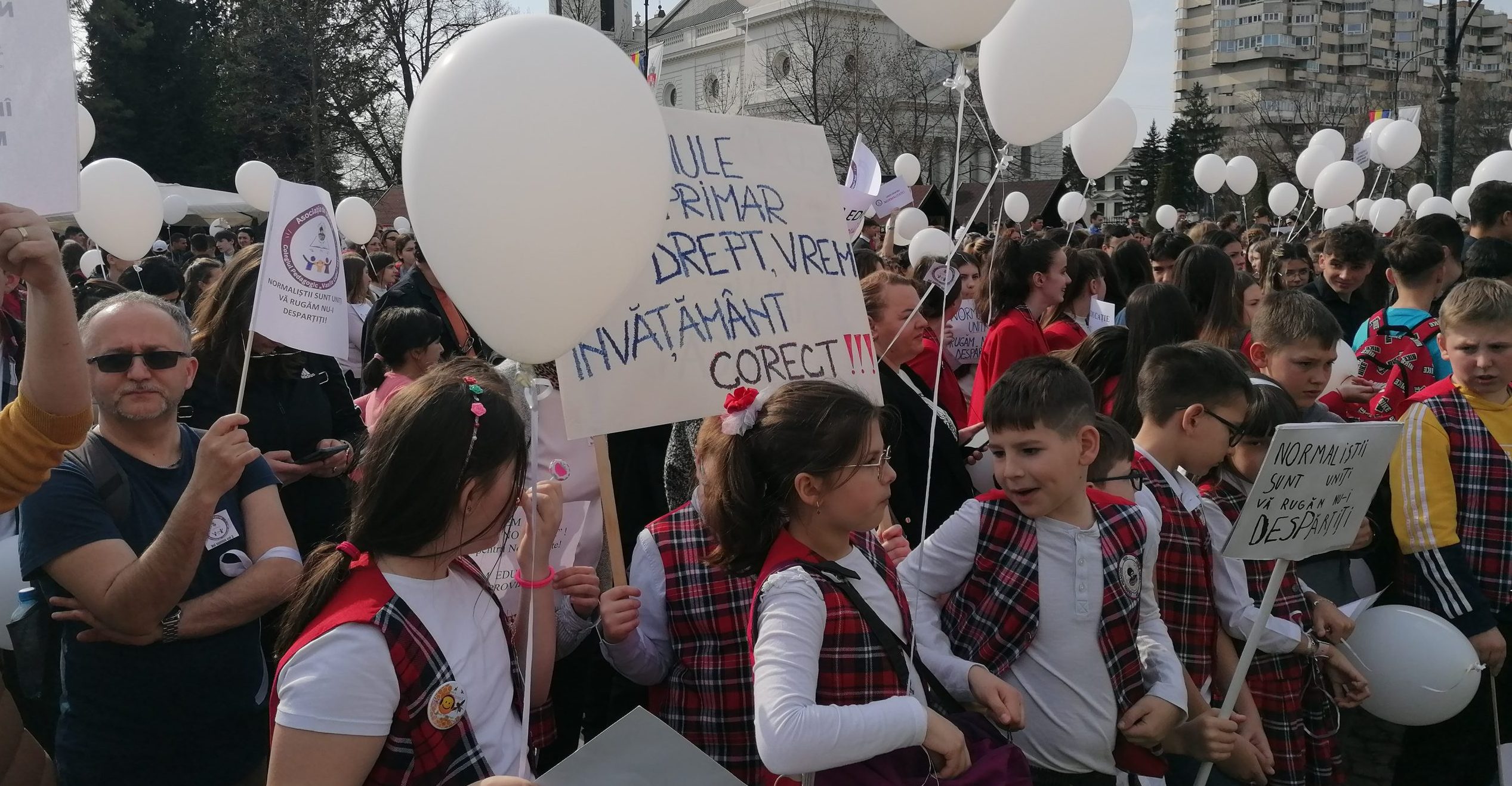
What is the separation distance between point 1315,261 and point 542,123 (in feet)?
23.9

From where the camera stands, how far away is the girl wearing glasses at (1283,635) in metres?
3.02

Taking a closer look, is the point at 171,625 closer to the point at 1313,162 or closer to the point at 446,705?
the point at 446,705

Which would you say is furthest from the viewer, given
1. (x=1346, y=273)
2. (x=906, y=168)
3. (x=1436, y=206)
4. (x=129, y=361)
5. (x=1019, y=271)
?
(x=906, y=168)

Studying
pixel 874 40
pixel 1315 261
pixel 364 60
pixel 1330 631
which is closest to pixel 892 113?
pixel 874 40

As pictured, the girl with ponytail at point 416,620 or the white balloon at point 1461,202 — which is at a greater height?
the white balloon at point 1461,202

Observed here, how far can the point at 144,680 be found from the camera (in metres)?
2.56

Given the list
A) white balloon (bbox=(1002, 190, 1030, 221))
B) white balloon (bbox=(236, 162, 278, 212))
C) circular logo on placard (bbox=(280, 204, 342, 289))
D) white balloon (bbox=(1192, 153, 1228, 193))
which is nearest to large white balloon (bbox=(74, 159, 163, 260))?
circular logo on placard (bbox=(280, 204, 342, 289))

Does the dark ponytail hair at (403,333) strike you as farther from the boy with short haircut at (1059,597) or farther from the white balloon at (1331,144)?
the white balloon at (1331,144)

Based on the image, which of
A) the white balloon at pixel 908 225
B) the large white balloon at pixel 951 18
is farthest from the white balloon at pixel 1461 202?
the large white balloon at pixel 951 18

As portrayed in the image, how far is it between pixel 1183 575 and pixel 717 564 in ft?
4.56

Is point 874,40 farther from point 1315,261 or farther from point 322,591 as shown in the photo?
point 322,591

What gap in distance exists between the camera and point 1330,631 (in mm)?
3236

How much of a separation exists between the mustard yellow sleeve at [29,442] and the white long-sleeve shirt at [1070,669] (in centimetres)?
193

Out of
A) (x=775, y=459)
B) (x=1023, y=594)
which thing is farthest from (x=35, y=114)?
(x=1023, y=594)
